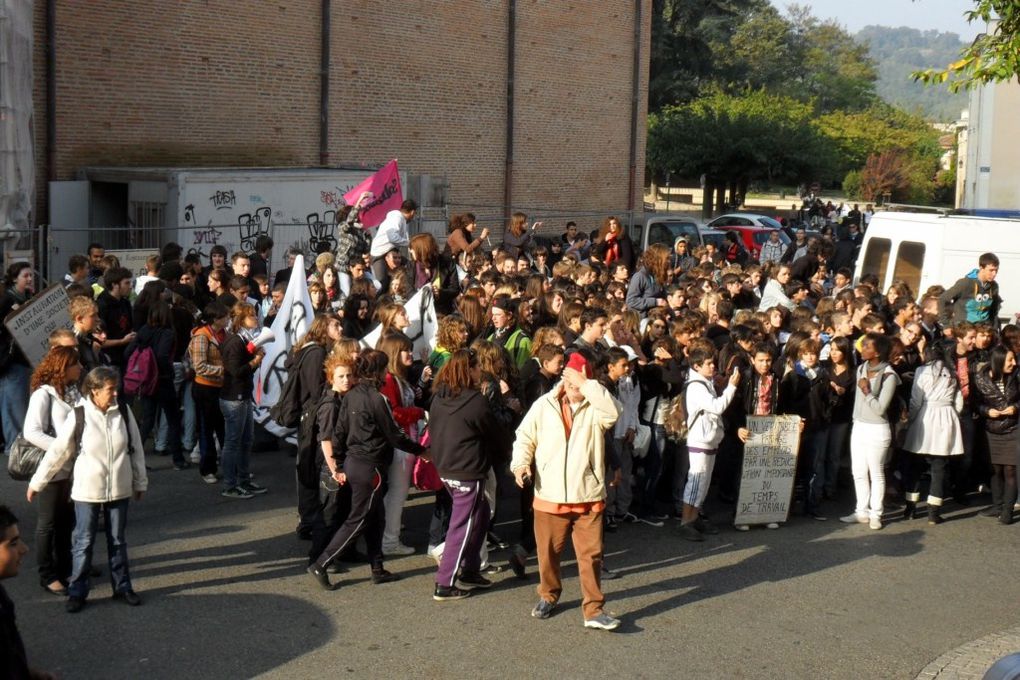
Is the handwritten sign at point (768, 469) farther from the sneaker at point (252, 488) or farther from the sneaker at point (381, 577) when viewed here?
the sneaker at point (252, 488)

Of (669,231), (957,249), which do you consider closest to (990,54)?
(957,249)

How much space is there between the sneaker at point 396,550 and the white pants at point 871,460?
4.00 m

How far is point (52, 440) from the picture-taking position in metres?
8.10

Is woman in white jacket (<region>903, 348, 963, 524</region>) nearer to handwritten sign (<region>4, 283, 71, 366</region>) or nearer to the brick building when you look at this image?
handwritten sign (<region>4, 283, 71, 366</region>)

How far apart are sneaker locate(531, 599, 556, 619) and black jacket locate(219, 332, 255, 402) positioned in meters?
3.74

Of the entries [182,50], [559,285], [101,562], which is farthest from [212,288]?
[182,50]

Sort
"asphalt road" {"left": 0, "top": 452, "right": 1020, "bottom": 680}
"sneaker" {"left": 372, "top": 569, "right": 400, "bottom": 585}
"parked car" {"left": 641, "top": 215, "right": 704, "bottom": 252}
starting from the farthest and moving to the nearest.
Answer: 1. "parked car" {"left": 641, "top": 215, "right": 704, "bottom": 252}
2. "sneaker" {"left": 372, "top": 569, "right": 400, "bottom": 585}
3. "asphalt road" {"left": 0, "top": 452, "right": 1020, "bottom": 680}

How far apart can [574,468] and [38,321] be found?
5445mm

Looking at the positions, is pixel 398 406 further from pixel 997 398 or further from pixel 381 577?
pixel 997 398

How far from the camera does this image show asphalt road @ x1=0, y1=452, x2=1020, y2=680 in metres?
7.50

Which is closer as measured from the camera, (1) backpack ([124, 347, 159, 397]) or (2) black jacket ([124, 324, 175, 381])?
(1) backpack ([124, 347, 159, 397])

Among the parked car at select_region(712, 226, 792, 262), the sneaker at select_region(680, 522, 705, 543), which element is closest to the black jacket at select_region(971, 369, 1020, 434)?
the sneaker at select_region(680, 522, 705, 543)

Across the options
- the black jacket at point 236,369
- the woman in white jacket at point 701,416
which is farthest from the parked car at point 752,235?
the black jacket at point 236,369

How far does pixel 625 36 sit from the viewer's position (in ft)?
116
